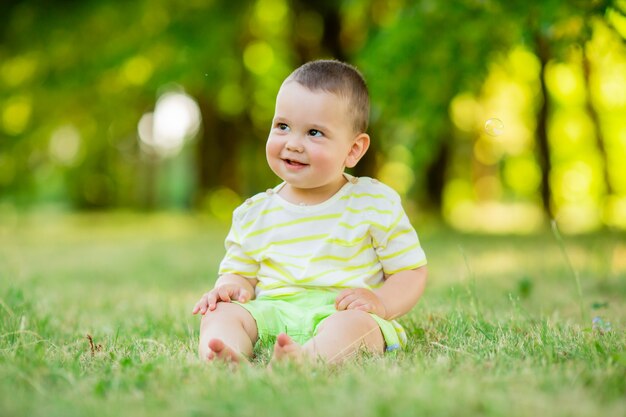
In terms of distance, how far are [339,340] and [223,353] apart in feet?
1.24

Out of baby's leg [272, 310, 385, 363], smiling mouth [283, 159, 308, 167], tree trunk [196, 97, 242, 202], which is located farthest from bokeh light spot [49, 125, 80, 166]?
baby's leg [272, 310, 385, 363]

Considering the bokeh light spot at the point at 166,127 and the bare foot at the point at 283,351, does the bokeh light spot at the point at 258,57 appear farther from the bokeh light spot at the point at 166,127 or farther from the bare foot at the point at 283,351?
the bare foot at the point at 283,351

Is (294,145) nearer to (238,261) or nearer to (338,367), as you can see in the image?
(238,261)

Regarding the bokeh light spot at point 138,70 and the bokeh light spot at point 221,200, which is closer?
the bokeh light spot at point 138,70

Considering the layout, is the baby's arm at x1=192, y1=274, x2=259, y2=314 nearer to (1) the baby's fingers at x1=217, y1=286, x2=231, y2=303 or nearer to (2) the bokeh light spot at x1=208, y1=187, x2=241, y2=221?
(1) the baby's fingers at x1=217, y1=286, x2=231, y2=303

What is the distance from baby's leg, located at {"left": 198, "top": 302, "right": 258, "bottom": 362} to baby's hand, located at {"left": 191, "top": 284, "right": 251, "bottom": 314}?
3 cm

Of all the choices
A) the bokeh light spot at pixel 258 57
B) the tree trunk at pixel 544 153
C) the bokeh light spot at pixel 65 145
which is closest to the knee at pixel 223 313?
the tree trunk at pixel 544 153

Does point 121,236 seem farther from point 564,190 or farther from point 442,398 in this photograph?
point 564,190

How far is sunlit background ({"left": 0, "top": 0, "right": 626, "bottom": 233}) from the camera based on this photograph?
5062mm

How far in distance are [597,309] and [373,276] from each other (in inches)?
60.0

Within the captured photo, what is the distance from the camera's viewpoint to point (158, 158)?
2309 cm

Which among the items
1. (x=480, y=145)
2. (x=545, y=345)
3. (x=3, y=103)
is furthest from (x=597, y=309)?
(x=480, y=145)

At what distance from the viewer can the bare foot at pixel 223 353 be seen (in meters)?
2.14

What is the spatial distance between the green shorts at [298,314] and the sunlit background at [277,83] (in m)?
1.17
